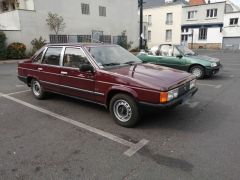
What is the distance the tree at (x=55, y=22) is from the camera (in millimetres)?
18984

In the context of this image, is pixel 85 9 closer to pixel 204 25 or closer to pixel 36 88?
pixel 36 88

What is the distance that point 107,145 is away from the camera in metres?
3.52

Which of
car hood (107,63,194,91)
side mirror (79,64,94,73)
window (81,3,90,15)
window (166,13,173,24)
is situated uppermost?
window (166,13,173,24)

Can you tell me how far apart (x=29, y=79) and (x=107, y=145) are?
157 inches

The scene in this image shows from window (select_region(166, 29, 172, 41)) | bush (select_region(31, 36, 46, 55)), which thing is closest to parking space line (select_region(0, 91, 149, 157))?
bush (select_region(31, 36, 46, 55))

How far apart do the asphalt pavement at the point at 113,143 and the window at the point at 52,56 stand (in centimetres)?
115

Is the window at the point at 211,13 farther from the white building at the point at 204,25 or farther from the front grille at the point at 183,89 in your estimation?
the front grille at the point at 183,89

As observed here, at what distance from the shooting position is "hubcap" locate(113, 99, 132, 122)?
13.4 feet

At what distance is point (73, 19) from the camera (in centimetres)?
2123

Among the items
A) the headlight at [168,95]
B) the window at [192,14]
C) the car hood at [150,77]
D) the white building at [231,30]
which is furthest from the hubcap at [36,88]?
the window at [192,14]

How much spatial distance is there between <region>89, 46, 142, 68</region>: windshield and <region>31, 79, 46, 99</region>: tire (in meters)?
2.17

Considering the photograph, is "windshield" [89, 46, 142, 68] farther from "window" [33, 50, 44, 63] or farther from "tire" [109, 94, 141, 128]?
"window" [33, 50, 44, 63]

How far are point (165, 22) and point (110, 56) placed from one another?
116 ft

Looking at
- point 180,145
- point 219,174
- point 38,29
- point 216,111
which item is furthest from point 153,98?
point 38,29
